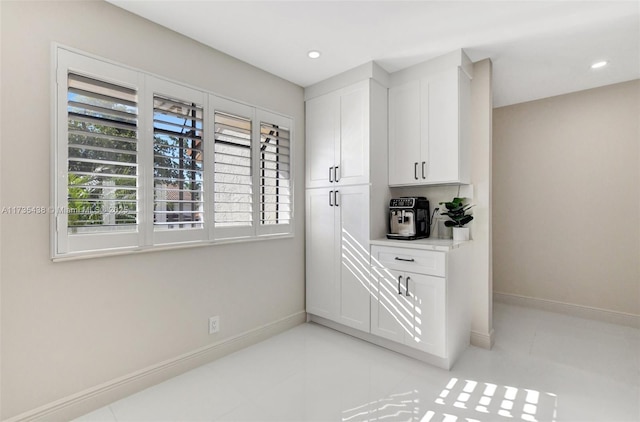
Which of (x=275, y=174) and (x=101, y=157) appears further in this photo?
(x=275, y=174)

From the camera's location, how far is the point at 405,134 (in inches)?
110

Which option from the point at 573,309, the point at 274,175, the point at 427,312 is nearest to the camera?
the point at 427,312

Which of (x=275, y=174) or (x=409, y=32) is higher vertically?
(x=409, y=32)

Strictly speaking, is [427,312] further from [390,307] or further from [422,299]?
[390,307]

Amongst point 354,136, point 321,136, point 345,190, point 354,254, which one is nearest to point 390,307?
point 354,254

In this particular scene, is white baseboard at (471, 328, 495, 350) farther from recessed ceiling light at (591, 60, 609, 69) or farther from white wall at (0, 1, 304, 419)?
recessed ceiling light at (591, 60, 609, 69)

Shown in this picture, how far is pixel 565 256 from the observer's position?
11.3ft

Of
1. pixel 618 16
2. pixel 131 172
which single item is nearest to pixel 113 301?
pixel 131 172

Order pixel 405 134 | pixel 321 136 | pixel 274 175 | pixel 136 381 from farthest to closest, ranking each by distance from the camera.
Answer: pixel 321 136 → pixel 274 175 → pixel 405 134 → pixel 136 381

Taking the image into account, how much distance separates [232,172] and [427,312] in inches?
78.1

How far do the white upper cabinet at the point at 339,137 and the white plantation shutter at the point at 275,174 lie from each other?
0.28 m

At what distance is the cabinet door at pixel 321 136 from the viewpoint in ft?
9.73

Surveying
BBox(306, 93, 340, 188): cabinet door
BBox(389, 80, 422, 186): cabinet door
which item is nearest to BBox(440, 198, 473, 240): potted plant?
BBox(389, 80, 422, 186): cabinet door

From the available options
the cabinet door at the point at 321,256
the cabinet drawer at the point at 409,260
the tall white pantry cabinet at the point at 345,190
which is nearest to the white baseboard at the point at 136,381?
the cabinet door at the point at 321,256
